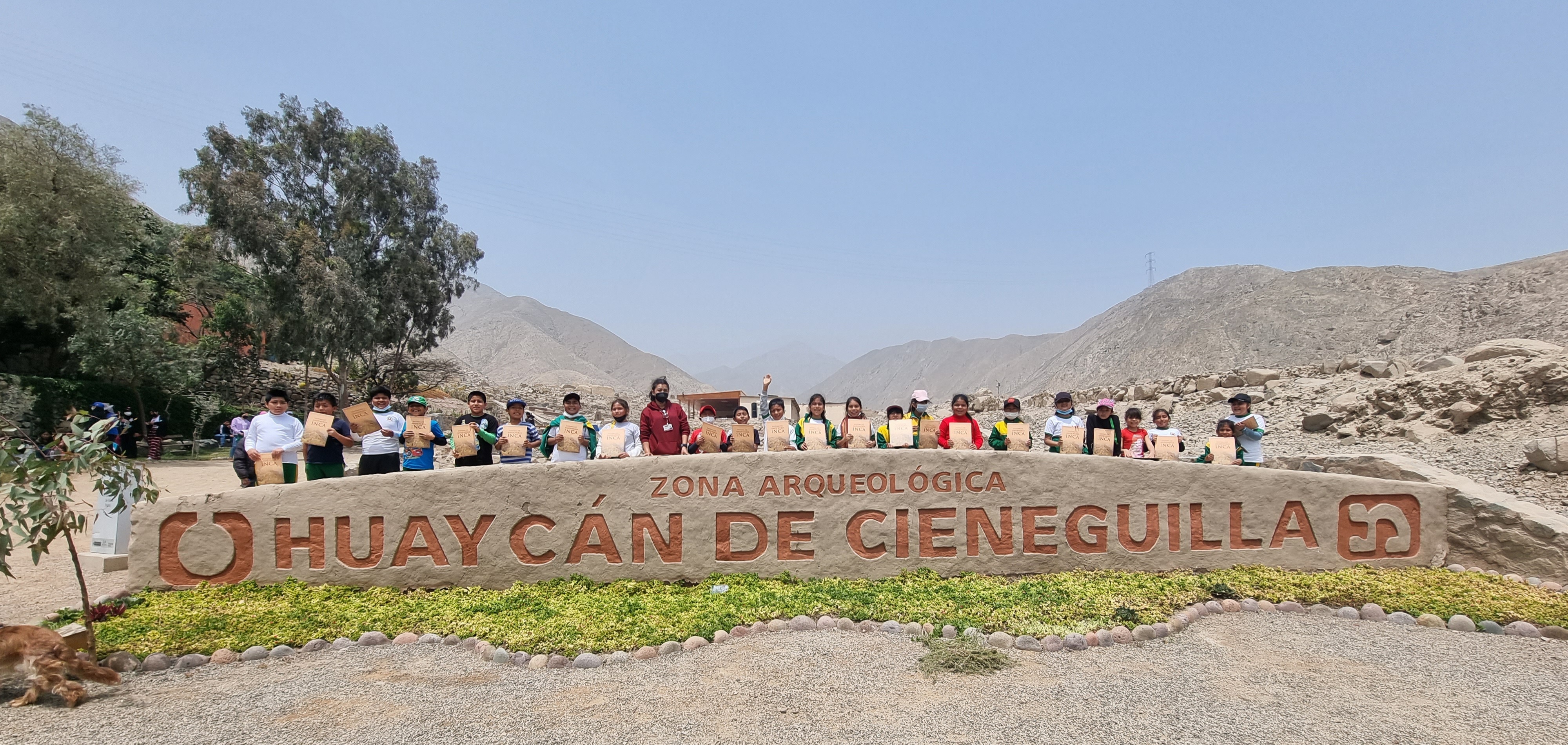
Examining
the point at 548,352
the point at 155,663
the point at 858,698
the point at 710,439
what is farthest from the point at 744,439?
the point at 548,352

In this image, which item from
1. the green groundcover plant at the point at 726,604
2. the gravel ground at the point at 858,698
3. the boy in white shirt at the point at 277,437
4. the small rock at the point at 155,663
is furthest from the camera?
the boy in white shirt at the point at 277,437

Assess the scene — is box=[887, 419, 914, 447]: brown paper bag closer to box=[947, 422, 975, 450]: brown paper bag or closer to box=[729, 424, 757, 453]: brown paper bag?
box=[947, 422, 975, 450]: brown paper bag

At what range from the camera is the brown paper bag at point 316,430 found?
6270mm

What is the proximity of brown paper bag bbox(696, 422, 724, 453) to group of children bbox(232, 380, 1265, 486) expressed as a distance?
0.01m

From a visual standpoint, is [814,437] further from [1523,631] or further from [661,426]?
[1523,631]

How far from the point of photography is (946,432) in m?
6.70

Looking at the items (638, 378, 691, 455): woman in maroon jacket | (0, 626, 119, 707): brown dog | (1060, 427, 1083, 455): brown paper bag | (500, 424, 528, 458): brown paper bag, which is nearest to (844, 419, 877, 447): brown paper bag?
(638, 378, 691, 455): woman in maroon jacket

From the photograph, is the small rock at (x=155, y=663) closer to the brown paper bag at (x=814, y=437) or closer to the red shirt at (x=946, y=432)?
the brown paper bag at (x=814, y=437)

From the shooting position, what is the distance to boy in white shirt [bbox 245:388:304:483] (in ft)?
20.2

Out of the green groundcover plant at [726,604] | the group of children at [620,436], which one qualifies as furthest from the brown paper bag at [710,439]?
the green groundcover plant at [726,604]

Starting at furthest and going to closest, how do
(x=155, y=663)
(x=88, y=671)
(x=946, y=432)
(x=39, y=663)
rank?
(x=946, y=432) → (x=155, y=663) → (x=88, y=671) → (x=39, y=663)

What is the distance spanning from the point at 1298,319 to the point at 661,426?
155 ft

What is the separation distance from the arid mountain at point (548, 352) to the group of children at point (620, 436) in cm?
4847

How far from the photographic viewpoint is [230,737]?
11.2 feet
